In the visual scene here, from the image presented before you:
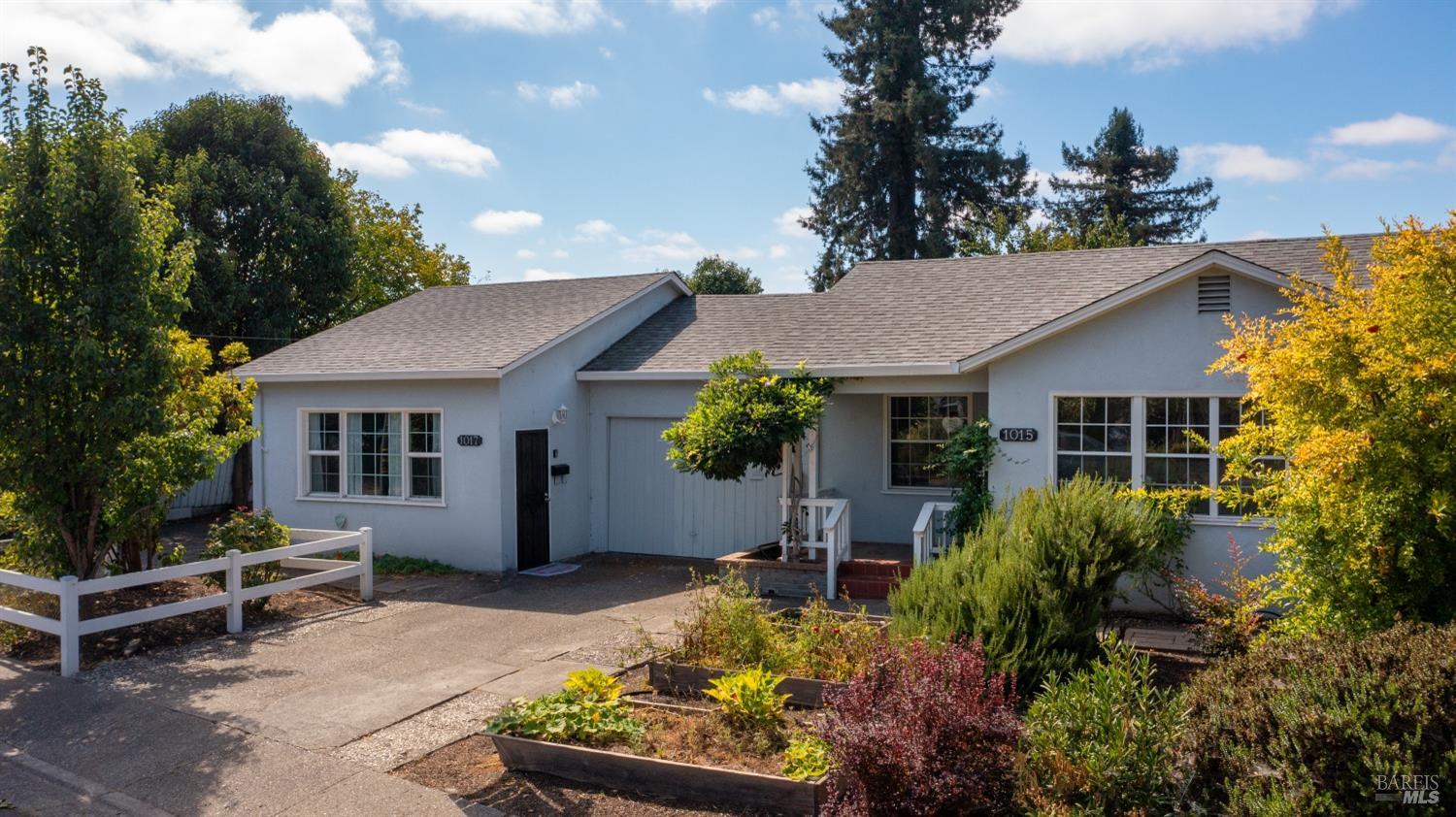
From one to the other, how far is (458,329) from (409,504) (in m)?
3.48

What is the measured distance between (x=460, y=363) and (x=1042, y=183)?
27.9 metres

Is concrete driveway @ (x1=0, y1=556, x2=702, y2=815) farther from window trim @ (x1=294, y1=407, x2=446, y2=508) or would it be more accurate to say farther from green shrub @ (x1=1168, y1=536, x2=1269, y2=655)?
green shrub @ (x1=1168, y1=536, x2=1269, y2=655)

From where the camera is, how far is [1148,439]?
Answer: 1070cm

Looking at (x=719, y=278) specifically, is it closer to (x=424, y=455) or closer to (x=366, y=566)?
(x=424, y=455)

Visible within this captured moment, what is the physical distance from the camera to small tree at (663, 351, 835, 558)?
11.1m

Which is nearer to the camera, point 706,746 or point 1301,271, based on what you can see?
point 706,746

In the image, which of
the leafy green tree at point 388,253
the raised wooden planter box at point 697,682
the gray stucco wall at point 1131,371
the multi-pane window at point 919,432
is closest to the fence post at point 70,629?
the raised wooden planter box at point 697,682

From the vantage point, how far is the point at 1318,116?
625 inches

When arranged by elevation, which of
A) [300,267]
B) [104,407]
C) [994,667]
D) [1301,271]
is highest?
[300,267]

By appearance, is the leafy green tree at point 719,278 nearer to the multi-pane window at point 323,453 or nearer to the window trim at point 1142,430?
the multi-pane window at point 323,453

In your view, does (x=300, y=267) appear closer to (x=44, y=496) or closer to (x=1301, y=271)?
(x=44, y=496)

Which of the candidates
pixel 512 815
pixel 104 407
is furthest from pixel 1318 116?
pixel 104 407

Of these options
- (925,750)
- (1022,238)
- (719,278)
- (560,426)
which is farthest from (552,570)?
(719,278)

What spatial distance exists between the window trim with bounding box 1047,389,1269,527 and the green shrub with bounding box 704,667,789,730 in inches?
230
